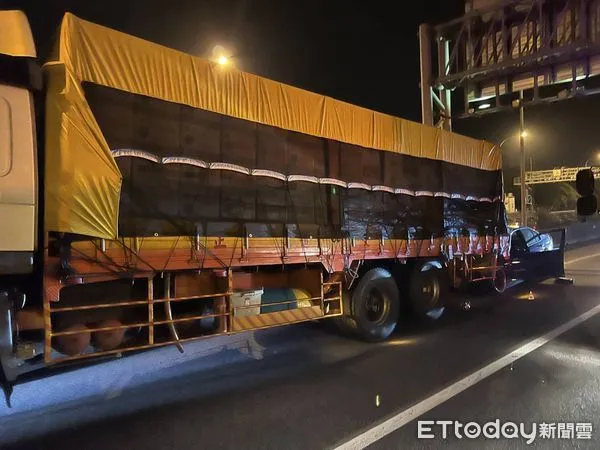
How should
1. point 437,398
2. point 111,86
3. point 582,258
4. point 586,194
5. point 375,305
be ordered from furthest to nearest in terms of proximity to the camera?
point 582,258 < point 375,305 < point 586,194 < point 437,398 < point 111,86

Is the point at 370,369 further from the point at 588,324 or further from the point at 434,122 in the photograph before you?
the point at 434,122

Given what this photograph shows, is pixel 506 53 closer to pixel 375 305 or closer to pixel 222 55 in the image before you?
pixel 222 55

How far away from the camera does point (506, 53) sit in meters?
14.8

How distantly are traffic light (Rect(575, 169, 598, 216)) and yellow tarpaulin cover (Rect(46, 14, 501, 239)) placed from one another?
379cm

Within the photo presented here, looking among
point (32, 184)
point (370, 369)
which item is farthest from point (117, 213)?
point (370, 369)

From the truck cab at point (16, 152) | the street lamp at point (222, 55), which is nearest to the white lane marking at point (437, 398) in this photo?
the truck cab at point (16, 152)

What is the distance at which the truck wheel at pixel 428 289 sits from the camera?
829 cm

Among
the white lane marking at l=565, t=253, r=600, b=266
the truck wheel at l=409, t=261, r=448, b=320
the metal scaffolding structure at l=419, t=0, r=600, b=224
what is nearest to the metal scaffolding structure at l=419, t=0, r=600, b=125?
the metal scaffolding structure at l=419, t=0, r=600, b=224

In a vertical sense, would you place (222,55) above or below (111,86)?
above

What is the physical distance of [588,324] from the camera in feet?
27.1

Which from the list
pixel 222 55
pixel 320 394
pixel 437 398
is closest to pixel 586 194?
pixel 437 398

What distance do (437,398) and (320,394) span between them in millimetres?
1187

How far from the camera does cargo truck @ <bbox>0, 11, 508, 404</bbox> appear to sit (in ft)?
13.6

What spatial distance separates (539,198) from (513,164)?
6.91 meters
